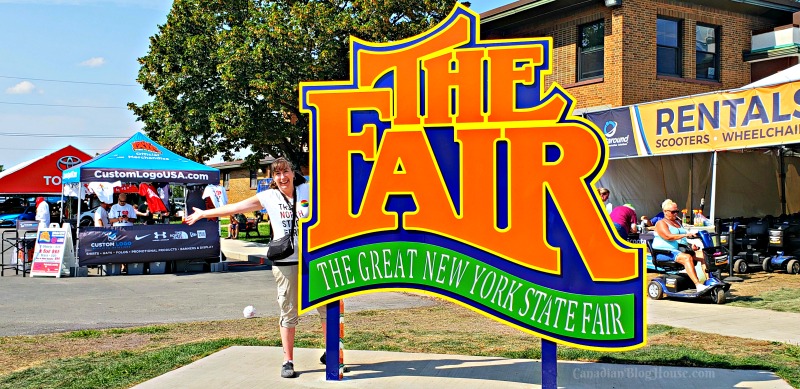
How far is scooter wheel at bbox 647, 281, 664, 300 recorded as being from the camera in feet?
38.5

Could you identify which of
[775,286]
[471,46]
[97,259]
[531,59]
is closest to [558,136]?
[531,59]

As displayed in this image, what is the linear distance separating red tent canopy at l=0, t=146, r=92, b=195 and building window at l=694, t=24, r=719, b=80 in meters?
20.7

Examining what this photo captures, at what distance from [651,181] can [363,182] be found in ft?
52.1

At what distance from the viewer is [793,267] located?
15.1 meters

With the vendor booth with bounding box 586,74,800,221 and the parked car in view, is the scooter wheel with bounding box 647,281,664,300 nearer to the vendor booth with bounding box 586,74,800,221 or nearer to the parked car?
the vendor booth with bounding box 586,74,800,221

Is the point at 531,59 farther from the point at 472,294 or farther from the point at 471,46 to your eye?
the point at 472,294

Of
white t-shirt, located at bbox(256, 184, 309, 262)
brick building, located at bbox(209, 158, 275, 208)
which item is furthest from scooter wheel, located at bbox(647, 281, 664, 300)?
brick building, located at bbox(209, 158, 275, 208)

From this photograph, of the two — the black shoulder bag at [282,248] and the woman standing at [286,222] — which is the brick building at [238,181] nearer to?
the woman standing at [286,222]

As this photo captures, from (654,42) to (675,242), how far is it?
10.8 metres

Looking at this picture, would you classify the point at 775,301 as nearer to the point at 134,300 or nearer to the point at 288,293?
the point at 288,293

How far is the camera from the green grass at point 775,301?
10752 mm

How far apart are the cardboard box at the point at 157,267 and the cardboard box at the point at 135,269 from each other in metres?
0.23

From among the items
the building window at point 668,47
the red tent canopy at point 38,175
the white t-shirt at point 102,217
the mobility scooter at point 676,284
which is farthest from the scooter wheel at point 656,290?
the red tent canopy at point 38,175

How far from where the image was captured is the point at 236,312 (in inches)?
448
